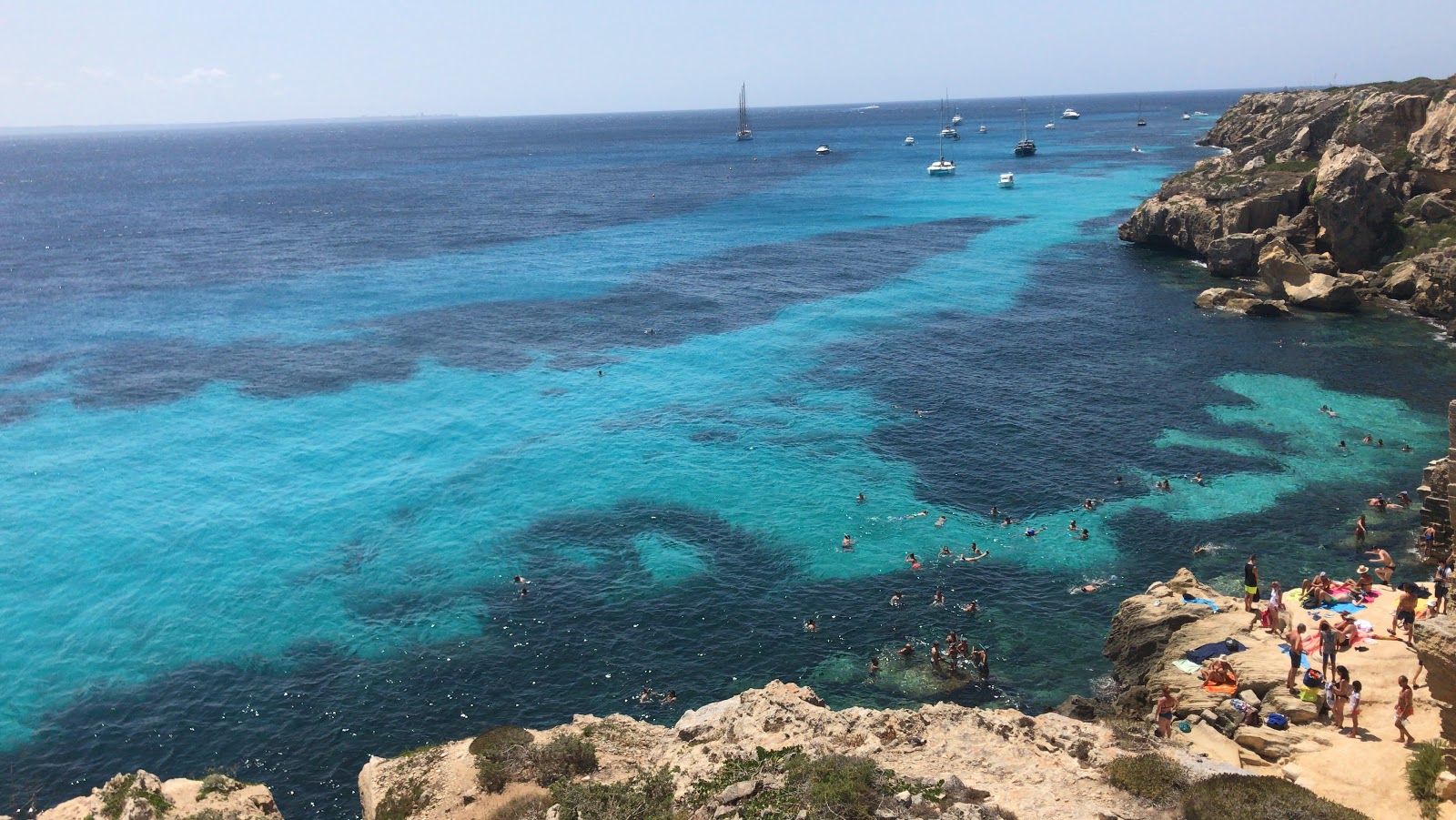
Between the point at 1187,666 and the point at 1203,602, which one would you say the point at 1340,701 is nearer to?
the point at 1187,666

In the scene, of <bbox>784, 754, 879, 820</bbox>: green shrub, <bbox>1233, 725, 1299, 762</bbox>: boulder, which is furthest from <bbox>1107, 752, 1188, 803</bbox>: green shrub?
<bbox>1233, 725, 1299, 762</bbox>: boulder

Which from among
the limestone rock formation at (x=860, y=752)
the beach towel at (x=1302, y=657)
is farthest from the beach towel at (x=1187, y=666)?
the limestone rock formation at (x=860, y=752)

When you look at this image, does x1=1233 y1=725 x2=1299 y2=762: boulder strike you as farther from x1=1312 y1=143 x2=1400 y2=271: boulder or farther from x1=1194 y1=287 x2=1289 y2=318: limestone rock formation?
x1=1312 y1=143 x2=1400 y2=271: boulder

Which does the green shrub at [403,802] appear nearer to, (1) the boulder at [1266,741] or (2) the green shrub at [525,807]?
(2) the green shrub at [525,807]

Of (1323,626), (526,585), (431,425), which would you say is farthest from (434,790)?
(431,425)

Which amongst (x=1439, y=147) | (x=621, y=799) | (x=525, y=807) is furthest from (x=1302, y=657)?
(x=1439, y=147)

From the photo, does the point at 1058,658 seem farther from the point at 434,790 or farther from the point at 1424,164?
the point at 1424,164
